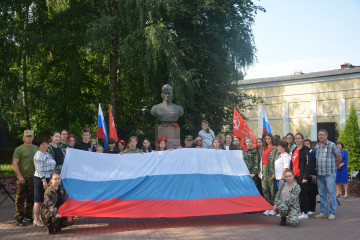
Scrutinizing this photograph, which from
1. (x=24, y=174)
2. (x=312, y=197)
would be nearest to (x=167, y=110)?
(x=312, y=197)

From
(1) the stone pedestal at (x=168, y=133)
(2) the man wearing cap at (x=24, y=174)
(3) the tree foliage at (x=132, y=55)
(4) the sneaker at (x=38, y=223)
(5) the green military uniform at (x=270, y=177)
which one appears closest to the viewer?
(4) the sneaker at (x=38, y=223)

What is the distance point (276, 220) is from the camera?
9.16 metres

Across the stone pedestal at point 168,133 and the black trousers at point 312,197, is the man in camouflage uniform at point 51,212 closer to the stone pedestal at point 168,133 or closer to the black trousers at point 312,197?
the stone pedestal at point 168,133

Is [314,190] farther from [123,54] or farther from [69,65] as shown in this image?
[69,65]

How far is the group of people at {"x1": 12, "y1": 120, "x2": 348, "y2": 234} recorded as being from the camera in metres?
8.41

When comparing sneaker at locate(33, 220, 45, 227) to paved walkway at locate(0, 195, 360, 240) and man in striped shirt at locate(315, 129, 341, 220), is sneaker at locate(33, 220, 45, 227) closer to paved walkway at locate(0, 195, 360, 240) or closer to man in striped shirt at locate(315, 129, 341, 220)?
paved walkway at locate(0, 195, 360, 240)

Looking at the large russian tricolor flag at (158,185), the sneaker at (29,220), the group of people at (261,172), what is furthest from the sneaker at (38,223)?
the large russian tricolor flag at (158,185)

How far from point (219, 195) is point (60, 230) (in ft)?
10.8

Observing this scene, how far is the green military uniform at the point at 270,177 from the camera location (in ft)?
32.0

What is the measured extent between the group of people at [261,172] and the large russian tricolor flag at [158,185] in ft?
1.10

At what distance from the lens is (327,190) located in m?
9.68

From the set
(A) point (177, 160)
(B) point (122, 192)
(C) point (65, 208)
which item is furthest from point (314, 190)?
(C) point (65, 208)

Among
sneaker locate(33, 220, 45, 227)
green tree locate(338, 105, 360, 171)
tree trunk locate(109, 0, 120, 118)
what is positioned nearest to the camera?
sneaker locate(33, 220, 45, 227)

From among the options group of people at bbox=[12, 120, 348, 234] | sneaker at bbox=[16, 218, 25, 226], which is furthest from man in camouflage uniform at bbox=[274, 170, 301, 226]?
sneaker at bbox=[16, 218, 25, 226]
